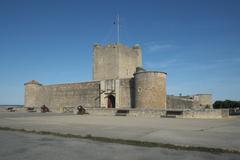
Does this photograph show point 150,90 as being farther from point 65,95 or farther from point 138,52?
point 65,95

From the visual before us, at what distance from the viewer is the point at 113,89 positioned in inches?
979

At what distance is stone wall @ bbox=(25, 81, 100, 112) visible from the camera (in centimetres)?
2686

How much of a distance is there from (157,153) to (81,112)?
17471 mm

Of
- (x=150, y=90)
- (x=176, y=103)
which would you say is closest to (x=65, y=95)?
(x=150, y=90)

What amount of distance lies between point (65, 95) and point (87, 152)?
983 inches

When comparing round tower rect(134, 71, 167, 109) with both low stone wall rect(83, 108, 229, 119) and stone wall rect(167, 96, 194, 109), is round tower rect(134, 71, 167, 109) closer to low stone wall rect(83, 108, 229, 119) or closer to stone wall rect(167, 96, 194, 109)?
low stone wall rect(83, 108, 229, 119)

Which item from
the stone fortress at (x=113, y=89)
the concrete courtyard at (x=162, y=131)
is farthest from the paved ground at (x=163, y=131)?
the stone fortress at (x=113, y=89)

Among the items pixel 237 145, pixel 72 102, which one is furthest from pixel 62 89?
pixel 237 145

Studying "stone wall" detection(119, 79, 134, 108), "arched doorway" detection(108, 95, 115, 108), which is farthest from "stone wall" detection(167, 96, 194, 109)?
"arched doorway" detection(108, 95, 115, 108)

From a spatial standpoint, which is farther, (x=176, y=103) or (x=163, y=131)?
(x=176, y=103)

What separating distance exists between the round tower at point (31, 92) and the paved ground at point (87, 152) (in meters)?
27.9

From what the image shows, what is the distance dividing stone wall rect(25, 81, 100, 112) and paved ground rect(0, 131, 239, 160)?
20265 mm

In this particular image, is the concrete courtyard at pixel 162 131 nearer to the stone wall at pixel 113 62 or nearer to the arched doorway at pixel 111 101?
the arched doorway at pixel 111 101

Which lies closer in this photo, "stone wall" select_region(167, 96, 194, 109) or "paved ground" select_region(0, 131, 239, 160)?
"paved ground" select_region(0, 131, 239, 160)
